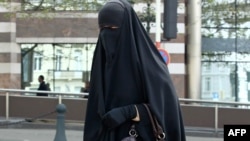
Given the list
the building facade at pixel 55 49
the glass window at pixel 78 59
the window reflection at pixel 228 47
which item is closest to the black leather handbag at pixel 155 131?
the building facade at pixel 55 49

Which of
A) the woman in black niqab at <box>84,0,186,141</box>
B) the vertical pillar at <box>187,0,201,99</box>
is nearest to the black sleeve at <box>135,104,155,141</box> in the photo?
the woman in black niqab at <box>84,0,186,141</box>

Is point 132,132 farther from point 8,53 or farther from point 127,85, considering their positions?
point 8,53

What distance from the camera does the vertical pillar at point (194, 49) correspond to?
2048cm

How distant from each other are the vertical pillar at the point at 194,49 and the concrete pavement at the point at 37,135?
712cm

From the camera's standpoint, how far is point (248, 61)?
23.9m

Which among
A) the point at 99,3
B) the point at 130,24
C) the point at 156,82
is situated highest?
the point at 99,3

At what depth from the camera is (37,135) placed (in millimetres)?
13797

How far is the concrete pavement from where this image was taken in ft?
42.5

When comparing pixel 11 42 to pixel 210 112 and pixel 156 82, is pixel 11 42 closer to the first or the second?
pixel 210 112

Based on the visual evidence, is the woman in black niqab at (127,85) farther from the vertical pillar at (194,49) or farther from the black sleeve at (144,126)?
the vertical pillar at (194,49)

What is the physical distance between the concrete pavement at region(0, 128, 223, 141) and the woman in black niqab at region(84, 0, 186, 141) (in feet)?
32.7

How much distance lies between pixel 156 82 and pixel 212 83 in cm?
2188

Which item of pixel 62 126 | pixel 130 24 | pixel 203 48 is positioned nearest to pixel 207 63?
pixel 203 48

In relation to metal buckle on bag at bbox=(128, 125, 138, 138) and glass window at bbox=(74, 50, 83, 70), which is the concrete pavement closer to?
glass window at bbox=(74, 50, 83, 70)
